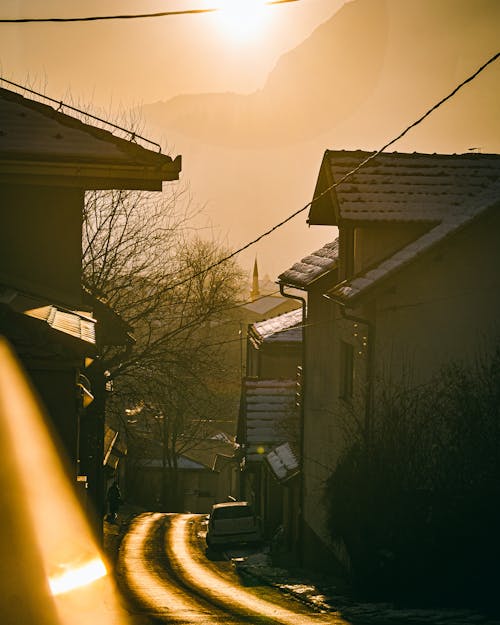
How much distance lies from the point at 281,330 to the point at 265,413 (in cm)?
449

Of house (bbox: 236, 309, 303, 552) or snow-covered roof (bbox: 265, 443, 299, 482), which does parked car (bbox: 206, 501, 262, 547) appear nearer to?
house (bbox: 236, 309, 303, 552)

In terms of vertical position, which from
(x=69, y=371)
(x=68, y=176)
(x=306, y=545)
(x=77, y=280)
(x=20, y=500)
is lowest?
(x=306, y=545)

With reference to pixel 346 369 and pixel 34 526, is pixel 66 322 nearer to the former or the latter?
pixel 34 526

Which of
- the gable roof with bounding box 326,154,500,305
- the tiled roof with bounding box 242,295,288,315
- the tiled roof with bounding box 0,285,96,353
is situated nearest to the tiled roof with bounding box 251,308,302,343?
the gable roof with bounding box 326,154,500,305

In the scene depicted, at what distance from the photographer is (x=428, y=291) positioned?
15680mm

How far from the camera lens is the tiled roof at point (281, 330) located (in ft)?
113

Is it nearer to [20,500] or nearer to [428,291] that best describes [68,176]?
[20,500]

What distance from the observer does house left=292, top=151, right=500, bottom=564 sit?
603 inches

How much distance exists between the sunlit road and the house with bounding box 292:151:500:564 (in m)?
2.51

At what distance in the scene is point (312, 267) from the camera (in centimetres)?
2181

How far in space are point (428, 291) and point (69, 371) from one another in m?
7.52

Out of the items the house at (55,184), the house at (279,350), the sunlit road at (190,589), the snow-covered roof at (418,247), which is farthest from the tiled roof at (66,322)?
the house at (279,350)

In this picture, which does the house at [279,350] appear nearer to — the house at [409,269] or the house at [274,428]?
the house at [274,428]

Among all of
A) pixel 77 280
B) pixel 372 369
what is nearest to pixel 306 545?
pixel 372 369
